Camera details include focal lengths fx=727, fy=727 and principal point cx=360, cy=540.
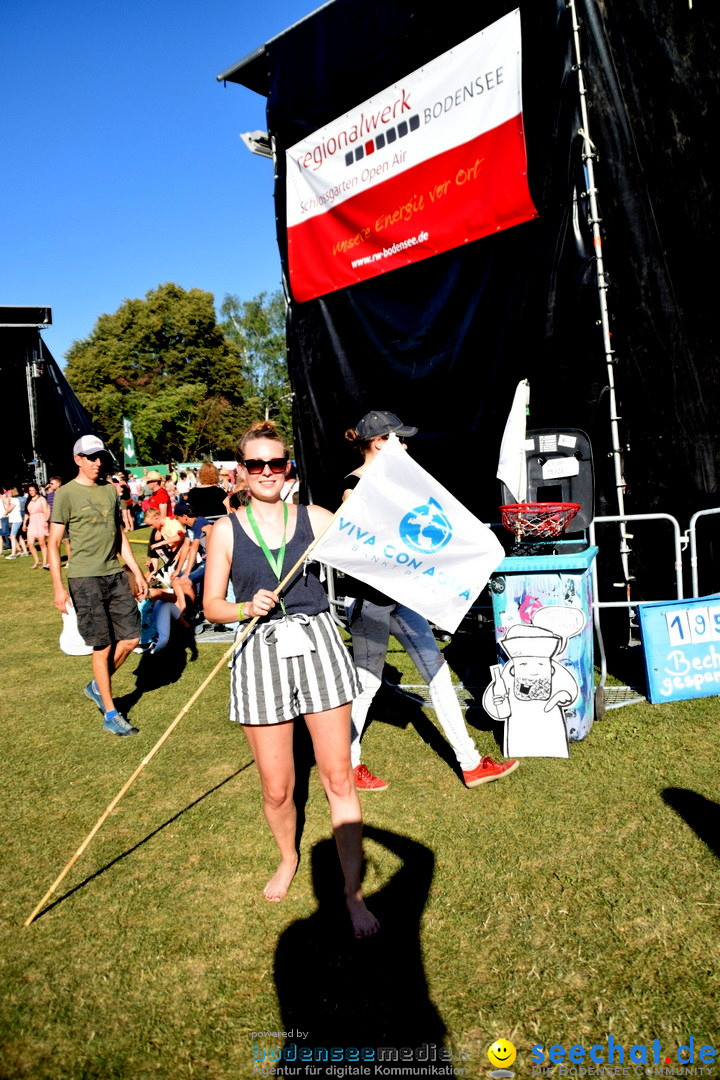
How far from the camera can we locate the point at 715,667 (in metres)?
5.12

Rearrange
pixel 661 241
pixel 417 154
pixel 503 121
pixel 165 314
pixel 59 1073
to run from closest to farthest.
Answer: pixel 59 1073 → pixel 661 241 → pixel 503 121 → pixel 417 154 → pixel 165 314

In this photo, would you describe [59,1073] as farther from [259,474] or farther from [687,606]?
[687,606]

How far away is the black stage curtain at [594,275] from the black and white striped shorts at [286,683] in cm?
367

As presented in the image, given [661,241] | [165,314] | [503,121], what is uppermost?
[165,314]

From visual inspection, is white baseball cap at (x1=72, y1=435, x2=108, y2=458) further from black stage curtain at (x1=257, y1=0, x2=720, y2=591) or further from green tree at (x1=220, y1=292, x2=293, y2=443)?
green tree at (x1=220, y1=292, x2=293, y2=443)

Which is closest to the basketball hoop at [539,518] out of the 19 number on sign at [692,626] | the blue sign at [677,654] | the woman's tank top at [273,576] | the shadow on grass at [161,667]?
the blue sign at [677,654]

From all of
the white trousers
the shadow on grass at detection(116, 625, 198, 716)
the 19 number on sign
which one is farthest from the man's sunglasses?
the shadow on grass at detection(116, 625, 198, 716)

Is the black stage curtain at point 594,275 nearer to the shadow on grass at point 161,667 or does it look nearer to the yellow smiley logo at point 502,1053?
the shadow on grass at point 161,667

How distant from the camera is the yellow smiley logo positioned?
7.42 ft

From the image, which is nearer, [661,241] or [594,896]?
[594,896]

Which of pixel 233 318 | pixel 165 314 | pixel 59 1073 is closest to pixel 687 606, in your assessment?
pixel 59 1073

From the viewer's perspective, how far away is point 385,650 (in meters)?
4.18

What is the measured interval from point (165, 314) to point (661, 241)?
44.9 meters

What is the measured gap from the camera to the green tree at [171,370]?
1714 inches
